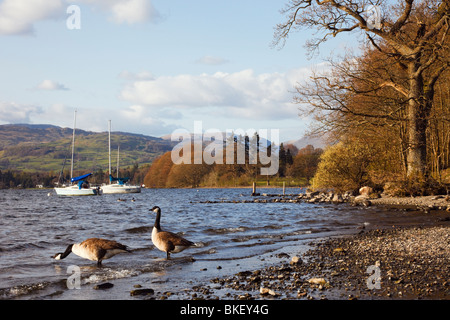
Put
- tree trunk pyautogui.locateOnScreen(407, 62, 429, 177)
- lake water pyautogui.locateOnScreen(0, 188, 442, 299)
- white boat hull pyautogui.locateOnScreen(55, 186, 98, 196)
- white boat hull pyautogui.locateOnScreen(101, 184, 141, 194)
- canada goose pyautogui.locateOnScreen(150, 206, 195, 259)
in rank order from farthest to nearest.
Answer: white boat hull pyautogui.locateOnScreen(101, 184, 141, 194)
white boat hull pyautogui.locateOnScreen(55, 186, 98, 196)
tree trunk pyautogui.locateOnScreen(407, 62, 429, 177)
canada goose pyautogui.locateOnScreen(150, 206, 195, 259)
lake water pyautogui.locateOnScreen(0, 188, 442, 299)

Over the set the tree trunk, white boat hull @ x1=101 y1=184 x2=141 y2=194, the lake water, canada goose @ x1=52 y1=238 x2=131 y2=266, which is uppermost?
the tree trunk

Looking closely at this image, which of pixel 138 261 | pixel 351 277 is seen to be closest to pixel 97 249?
pixel 138 261

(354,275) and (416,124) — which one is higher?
(416,124)

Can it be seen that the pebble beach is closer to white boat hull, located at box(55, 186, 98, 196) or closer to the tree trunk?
the tree trunk

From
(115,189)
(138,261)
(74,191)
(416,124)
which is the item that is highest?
(416,124)

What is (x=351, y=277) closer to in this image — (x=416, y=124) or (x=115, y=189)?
(x=416, y=124)

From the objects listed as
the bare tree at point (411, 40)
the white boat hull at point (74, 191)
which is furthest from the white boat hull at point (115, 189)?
the bare tree at point (411, 40)

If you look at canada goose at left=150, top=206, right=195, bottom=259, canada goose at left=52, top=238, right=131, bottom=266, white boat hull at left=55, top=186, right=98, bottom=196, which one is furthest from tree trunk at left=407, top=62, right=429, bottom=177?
white boat hull at left=55, top=186, right=98, bottom=196

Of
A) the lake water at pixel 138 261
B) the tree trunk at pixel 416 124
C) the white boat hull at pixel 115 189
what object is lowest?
the white boat hull at pixel 115 189

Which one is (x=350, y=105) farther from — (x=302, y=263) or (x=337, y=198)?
(x=302, y=263)

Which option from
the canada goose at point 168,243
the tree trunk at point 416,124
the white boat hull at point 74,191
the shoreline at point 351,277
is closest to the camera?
the shoreline at point 351,277

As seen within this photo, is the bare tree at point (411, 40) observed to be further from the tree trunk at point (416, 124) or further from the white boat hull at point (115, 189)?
the white boat hull at point (115, 189)

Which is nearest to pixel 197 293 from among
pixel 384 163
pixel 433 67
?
pixel 433 67
